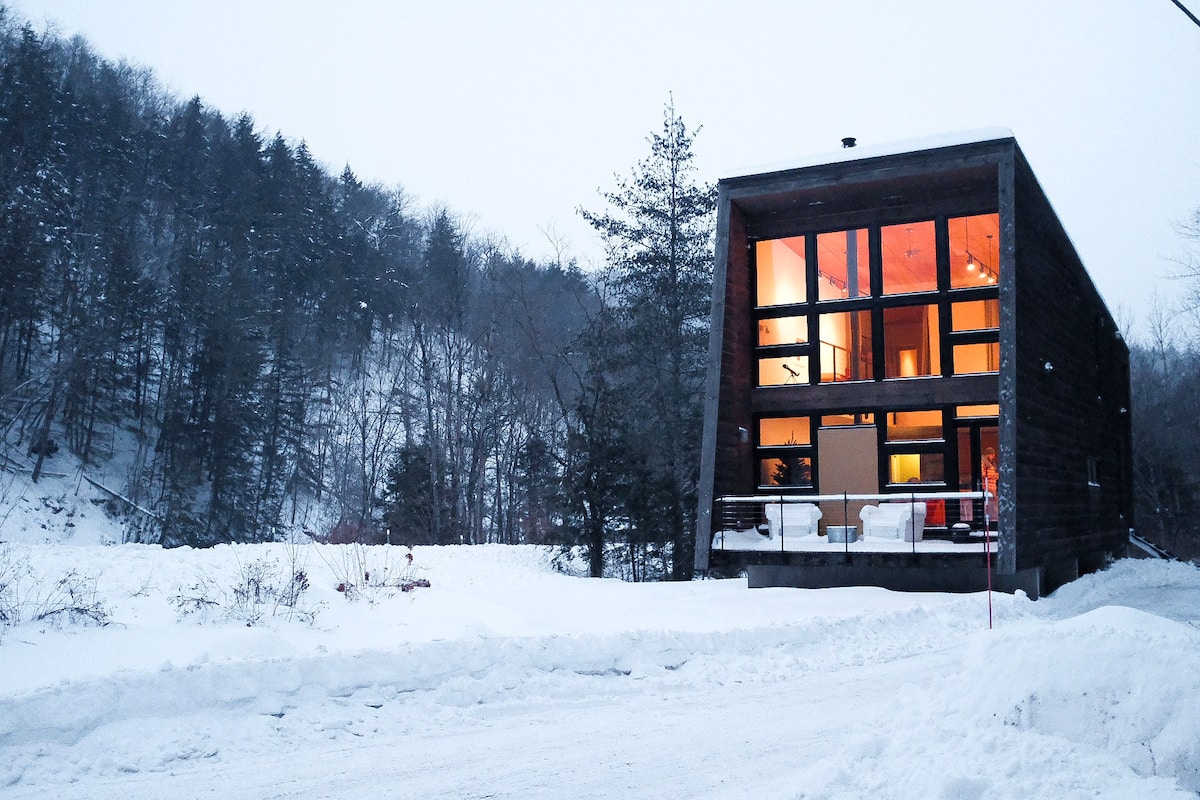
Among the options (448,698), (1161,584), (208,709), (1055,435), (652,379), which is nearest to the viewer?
(208,709)

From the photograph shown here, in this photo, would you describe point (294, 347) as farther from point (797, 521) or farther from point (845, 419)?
point (797, 521)

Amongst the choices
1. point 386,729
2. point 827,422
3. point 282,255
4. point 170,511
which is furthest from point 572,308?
point 386,729

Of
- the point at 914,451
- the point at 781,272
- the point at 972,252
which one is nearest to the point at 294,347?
the point at 781,272

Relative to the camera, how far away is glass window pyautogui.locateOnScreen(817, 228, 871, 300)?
1888 cm

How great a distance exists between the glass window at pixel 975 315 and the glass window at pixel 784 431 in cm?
358

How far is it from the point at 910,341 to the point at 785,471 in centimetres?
373

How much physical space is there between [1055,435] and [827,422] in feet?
15.4

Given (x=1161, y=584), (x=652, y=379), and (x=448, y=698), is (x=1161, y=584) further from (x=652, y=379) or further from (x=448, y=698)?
(x=448, y=698)

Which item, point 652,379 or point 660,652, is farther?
point 652,379

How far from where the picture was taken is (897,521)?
1636cm

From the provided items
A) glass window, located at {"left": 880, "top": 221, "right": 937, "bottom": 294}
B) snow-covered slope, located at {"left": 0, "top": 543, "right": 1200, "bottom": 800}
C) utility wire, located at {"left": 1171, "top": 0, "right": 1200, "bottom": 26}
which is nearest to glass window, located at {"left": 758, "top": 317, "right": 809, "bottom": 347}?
glass window, located at {"left": 880, "top": 221, "right": 937, "bottom": 294}

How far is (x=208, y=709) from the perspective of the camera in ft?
22.8

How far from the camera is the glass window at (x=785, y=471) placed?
1873 centimetres

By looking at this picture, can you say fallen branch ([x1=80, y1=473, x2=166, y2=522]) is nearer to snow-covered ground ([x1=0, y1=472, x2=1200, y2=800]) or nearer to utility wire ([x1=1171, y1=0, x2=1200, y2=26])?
snow-covered ground ([x1=0, y1=472, x2=1200, y2=800])
